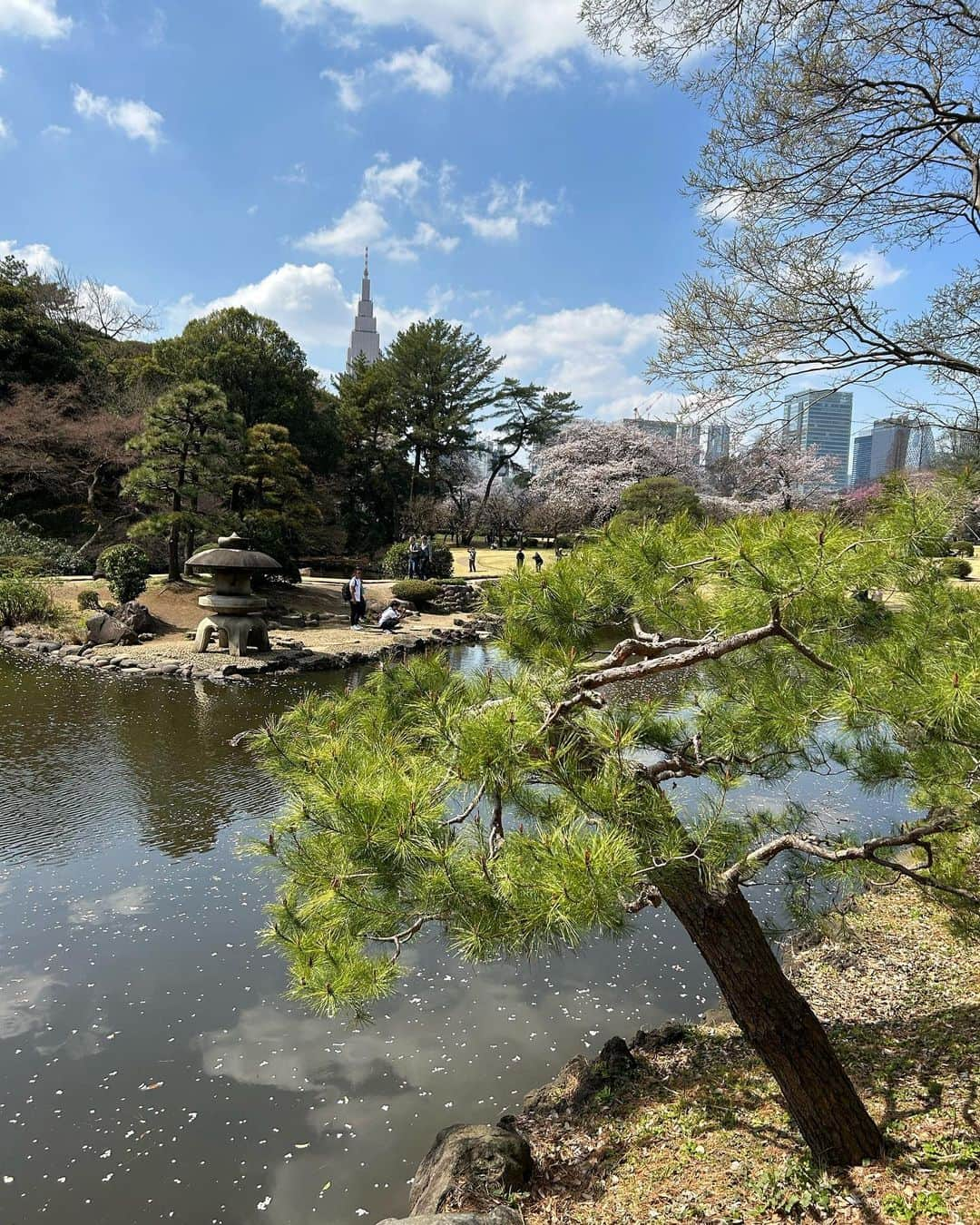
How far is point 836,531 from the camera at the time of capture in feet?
5.30

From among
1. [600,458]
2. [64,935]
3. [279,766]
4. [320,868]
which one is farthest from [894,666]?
[600,458]

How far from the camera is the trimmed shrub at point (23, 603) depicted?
11539mm

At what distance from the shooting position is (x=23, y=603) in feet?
38.3

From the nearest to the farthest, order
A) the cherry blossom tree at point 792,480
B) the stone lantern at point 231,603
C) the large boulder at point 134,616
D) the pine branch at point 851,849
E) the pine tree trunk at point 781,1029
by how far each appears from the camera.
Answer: the pine branch at point 851,849 → the pine tree trunk at point 781,1029 → the stone lantern at point 231,603 → the large boulder at point 134,616 → the cherry blossom tree at point 792,480

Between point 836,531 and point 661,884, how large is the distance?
1075 millimetres

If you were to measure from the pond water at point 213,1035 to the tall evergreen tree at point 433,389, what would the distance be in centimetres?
2159

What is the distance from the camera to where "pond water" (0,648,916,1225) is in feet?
8.21

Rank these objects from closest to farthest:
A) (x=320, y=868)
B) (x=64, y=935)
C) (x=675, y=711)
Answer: (x=320, y=868) → (x=675, y=711) → (x=64, y=935)

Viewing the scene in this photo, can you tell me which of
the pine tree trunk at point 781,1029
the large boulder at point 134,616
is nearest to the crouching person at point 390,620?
the large boulder at point 134,616

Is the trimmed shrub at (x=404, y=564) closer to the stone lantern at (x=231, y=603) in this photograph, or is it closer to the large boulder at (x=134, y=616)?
the stone lantern at (x=231, y=603)

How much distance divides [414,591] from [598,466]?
1220 cm

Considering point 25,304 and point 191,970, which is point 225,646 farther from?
point 25,304

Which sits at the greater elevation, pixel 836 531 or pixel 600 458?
pixel 600 458

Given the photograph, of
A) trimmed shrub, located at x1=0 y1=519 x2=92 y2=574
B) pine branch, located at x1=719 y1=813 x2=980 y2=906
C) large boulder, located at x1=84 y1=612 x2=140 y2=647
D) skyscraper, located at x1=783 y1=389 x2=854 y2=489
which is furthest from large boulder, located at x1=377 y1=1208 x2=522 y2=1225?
trimmed shrub, located at x1=0 y1=519 x2=92 y2=574
